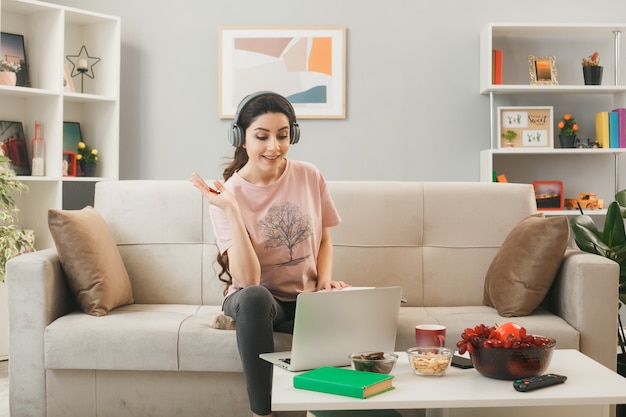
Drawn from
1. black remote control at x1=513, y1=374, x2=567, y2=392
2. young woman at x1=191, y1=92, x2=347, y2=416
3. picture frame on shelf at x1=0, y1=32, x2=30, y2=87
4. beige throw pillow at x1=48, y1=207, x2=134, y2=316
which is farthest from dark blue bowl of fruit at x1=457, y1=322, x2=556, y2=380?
picture frame on shelf at x1=0, y1=32, x2=30, y2=87

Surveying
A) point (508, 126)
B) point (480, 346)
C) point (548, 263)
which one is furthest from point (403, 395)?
point (508, 126)

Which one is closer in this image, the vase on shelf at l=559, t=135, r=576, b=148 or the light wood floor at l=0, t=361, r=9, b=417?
the light wood floor at l=0, t=361, r=9, b=417

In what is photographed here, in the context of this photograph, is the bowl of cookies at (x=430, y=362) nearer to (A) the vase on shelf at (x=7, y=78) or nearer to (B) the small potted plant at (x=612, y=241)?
(B) the small potted plant at (x=612, y=241)

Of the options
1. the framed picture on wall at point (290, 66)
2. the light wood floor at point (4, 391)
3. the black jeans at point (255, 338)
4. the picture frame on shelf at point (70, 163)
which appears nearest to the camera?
the black jeans at point (255, 338)

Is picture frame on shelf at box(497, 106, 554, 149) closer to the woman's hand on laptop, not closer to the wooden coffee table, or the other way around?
the woman's hand on laptop

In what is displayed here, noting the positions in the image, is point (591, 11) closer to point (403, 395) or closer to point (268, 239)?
point (268, 239)

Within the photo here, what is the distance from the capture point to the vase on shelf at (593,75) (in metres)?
4.39

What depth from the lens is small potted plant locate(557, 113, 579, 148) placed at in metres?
4.45

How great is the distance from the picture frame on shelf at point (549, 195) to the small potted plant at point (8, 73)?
2939 mm

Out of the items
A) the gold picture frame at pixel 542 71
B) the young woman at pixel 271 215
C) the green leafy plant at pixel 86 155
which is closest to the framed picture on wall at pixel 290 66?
the green leafy plant at pixel 86 155

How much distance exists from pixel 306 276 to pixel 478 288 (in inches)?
32.5

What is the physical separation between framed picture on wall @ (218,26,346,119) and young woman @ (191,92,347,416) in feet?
6.55

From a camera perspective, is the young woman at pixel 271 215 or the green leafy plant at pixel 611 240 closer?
the young woman at pixel 271 215

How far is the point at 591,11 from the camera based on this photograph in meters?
4.61
